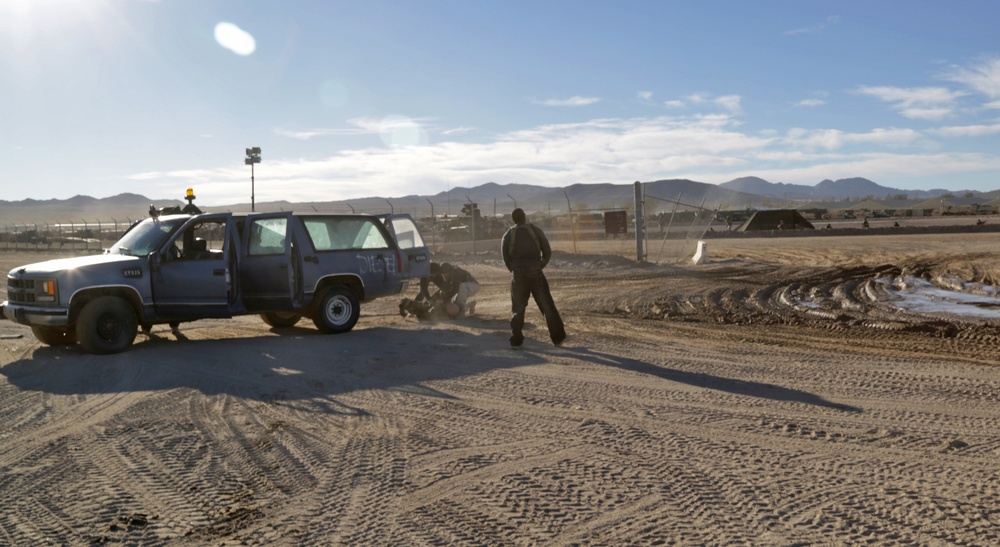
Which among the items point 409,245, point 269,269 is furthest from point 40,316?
point 409,245

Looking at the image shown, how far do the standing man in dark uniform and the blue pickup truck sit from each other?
321 cm

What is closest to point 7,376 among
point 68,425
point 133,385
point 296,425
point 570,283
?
point 133,385

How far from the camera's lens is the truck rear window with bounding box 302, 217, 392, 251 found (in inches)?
539

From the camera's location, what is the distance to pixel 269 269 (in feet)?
42.4

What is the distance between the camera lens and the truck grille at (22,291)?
1190 centimetres

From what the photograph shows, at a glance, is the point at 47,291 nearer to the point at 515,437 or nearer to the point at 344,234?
the point at 344,234

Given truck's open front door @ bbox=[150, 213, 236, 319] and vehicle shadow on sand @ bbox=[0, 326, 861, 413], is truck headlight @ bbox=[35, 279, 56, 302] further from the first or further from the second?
truck's open front door @ bbox=[150, 213, 236, 319]

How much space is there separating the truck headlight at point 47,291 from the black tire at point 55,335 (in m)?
0.77

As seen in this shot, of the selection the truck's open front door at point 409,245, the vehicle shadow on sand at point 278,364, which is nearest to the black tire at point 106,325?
the vehicle shadow on sand at point 278,364

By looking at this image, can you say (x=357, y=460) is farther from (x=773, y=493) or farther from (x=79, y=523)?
(x=773, y=493)

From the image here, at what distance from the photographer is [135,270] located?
39.7 ft

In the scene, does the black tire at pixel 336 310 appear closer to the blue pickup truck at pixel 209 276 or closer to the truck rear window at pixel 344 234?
the blue pickup truck at pixel 209 276

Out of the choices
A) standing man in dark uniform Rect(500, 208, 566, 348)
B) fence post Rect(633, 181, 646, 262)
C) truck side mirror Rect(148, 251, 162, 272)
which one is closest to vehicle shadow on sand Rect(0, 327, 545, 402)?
standing man in dark uniform Rect(500, 208, 566, 348)

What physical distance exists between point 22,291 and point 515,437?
8.16 meters
